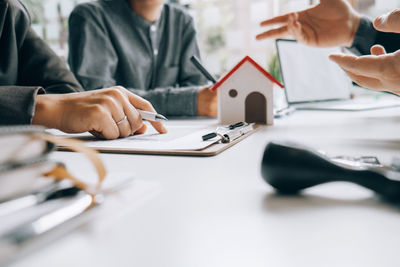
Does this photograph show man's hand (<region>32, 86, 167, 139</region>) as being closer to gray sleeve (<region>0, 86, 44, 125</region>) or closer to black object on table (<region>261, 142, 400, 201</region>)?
gray sleeve (<region>0, 86, 44, 125</region>)

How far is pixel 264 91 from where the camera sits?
3.01 ft

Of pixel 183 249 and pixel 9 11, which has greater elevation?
pixel 9 11

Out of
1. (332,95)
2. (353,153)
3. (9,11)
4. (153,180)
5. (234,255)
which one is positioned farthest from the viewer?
(332,95)

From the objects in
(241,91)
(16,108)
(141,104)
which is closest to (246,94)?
(241,91)

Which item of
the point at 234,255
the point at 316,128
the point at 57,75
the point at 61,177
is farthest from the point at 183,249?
the point at 57,75

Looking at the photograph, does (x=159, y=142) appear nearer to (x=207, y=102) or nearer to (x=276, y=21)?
(x=207, y=102)

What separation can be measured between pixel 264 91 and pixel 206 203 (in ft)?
2.16

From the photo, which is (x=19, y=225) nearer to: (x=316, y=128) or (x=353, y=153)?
(x=353, y=153)

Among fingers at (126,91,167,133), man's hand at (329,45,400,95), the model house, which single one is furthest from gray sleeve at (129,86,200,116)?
man's hand at (329,45,400,95)

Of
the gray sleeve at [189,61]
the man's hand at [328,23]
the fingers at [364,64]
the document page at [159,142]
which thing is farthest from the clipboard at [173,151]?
the gray sleeve at [189,61]

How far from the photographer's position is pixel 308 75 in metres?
1.42

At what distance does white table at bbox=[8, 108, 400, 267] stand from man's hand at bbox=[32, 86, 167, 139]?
237 millimetres

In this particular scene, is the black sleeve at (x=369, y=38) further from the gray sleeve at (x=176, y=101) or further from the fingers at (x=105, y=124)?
the fingers at (x=105, y=124)

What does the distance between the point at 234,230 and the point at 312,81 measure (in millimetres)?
1304
